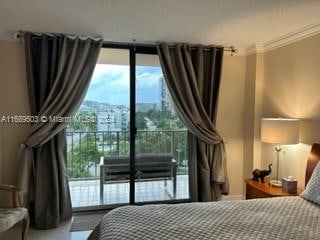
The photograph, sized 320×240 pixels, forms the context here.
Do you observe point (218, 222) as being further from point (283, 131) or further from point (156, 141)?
point (156, 141)

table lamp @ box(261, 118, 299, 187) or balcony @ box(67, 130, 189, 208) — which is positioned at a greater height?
table lamp @ box(261, 118, 299, 187)

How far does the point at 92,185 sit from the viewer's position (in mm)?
3992

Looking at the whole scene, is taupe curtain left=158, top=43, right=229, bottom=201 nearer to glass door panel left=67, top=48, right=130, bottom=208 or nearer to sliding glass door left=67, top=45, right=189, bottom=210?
sliding glass door left=67, top=45, right=189, bottom=210

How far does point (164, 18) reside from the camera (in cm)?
281

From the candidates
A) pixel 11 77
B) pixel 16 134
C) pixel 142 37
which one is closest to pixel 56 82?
pixel 11 77

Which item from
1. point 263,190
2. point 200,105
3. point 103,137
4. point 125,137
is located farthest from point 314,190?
point 103,137

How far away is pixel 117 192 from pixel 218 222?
7.75ft

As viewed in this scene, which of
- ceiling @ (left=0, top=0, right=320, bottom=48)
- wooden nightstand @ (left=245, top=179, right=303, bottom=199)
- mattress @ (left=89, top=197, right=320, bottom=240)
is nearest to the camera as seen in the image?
mattress @ (left=89, top=197, right=320, bottom=240)

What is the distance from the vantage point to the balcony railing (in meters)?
3.80

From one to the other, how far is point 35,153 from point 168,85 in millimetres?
1879

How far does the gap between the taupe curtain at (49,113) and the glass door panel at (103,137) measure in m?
0.31

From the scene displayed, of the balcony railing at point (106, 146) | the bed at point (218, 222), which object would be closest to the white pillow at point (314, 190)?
the bed at point (218, 222)

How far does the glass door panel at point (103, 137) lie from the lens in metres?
3.76

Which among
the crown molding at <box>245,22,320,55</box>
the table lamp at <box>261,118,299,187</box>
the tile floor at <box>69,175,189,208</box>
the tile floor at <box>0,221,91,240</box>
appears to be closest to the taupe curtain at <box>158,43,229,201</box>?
the tile floor at <box>69,175,189,208</box>
